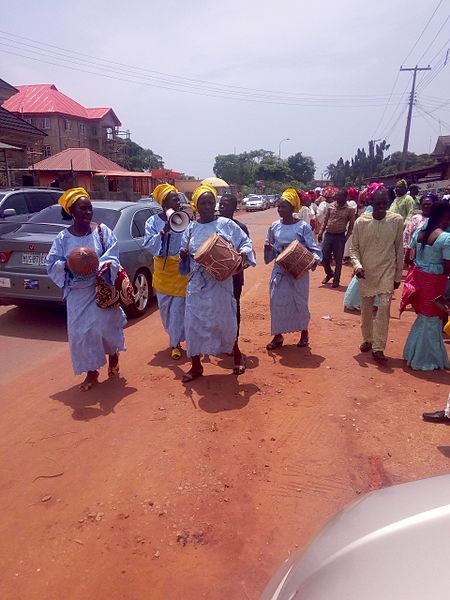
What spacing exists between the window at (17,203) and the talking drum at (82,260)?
604 centimetres

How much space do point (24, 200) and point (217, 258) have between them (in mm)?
7059

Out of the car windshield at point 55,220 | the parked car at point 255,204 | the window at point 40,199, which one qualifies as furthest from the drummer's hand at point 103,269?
the parked car at point 255,204

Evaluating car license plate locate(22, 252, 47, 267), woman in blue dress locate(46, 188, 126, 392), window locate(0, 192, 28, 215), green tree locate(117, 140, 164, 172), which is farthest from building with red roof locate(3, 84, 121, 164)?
woman in blue dress locate(46, 188, 126, 392)

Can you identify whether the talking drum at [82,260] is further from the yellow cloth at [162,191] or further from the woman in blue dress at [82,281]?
the yellow cloth at [162,191]

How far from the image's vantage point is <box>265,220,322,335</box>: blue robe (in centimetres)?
545

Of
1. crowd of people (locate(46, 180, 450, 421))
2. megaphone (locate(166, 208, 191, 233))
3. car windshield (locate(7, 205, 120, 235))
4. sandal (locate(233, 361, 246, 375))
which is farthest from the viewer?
car windshield (locate(7, 205, 120, 235))

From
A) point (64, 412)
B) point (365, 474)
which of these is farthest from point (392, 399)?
point (64, 412)

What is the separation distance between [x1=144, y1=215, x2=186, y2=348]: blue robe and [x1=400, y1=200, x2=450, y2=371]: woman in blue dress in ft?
7.76

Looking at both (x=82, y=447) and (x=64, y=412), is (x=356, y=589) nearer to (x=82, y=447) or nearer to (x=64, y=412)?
(x=82, y=447)

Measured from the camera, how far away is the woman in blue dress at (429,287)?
4547 mm

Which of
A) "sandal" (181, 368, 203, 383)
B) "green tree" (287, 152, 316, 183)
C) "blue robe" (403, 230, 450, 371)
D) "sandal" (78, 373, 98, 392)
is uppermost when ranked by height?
"green tree" (287, 152, 316, 183)

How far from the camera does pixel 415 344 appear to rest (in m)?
5.05

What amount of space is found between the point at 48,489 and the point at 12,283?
12.8 ft

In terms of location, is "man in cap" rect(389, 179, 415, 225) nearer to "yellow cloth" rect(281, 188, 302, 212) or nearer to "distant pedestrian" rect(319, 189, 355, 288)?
"distant pedestrian" rect(319, 189, 355, 288)
